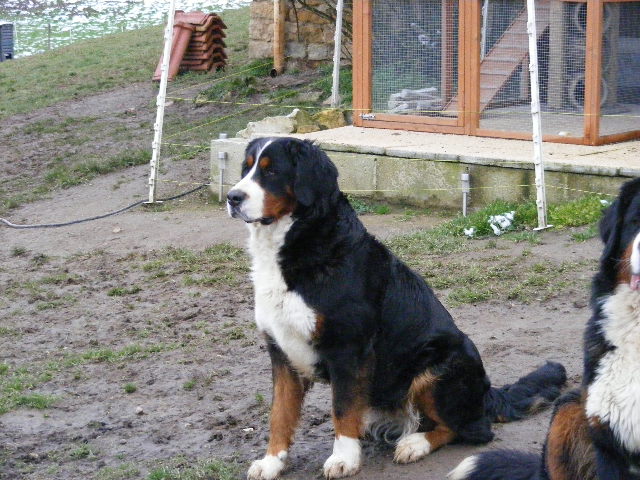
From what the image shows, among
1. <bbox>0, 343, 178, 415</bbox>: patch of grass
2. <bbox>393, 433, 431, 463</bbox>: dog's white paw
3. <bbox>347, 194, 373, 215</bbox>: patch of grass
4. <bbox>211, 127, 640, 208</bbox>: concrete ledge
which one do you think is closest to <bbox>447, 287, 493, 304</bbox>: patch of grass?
<bbox>0, 343, 178, 415</bbox>: patch of grass

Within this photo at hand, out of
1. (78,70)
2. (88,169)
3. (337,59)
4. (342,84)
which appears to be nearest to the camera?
(88,169)

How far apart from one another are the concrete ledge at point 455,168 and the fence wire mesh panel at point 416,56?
0.40 meters

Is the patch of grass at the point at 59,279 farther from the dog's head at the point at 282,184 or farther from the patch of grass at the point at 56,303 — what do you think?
the dog's head at the point at 282,184

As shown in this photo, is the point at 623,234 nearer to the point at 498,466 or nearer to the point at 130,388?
the point at 498,466

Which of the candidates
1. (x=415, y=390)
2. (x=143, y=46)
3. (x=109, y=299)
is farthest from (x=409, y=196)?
(x=143, y=46)

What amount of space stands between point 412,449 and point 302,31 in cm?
1284

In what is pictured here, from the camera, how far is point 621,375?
3682mm

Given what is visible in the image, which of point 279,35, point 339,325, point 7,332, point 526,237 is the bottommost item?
point 7,332

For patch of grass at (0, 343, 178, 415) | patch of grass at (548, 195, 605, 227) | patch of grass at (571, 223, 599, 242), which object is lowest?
patch of grass at (0, 343, 178, 415)

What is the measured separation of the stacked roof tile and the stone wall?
3.34 ft

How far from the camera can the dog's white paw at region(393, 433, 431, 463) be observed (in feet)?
16.4

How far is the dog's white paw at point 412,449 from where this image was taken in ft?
16.4

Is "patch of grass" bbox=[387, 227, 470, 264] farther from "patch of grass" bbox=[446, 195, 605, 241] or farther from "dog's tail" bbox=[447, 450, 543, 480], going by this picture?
"dog's tail" bbox=[447, 450, 543, 480]

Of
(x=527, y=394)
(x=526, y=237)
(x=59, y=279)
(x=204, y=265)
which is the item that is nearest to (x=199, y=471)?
(x=527, y=394)
